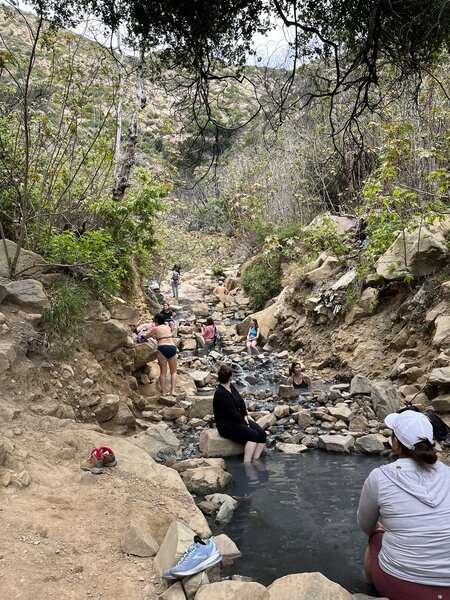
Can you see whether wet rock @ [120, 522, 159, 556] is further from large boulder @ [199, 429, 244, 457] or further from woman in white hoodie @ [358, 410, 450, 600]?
large boulder @ [199, 429, 244, 457]

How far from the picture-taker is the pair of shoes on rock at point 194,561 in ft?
8.29

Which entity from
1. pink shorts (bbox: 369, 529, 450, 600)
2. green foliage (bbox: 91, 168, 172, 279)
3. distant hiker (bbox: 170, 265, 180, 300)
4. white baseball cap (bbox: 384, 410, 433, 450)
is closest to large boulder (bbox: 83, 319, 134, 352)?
green foliage (bbox: 91, 168, 172, 279)

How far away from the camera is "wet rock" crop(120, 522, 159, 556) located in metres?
2.87

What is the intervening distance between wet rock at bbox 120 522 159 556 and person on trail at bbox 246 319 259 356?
29.4 feet

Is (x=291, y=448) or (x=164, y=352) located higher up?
(x=164, y=352)

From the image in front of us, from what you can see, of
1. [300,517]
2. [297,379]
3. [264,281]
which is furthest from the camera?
[264,281]

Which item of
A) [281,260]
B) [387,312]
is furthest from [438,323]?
[281,260]

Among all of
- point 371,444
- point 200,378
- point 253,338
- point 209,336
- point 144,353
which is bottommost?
point 209,336

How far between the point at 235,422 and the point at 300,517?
172 cm

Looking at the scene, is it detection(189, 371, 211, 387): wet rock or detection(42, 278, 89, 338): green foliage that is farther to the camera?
detection(189, 371, 211, 387): wet rock

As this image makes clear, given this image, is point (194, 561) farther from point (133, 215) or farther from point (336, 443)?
point (133, 215)

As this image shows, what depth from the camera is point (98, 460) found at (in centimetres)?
387

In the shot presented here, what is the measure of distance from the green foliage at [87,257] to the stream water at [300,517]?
10.6ft

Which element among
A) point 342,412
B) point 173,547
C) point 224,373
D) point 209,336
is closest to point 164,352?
point 224,373
